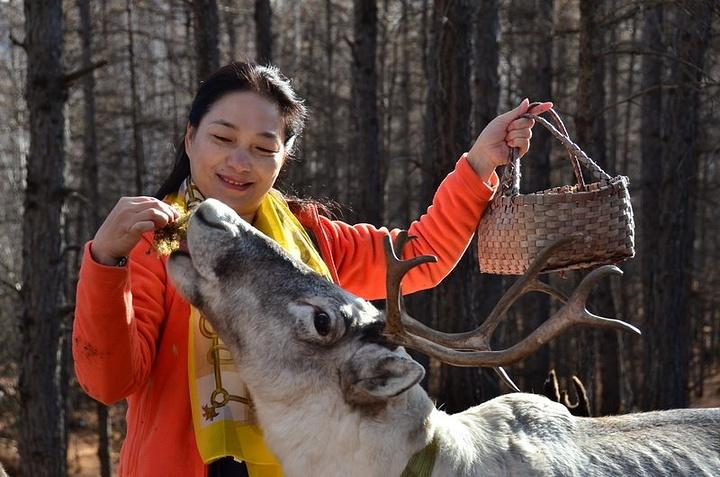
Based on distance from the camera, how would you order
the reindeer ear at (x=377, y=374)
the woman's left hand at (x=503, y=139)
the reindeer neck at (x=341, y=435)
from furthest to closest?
1. the woman's left hand at (x=503, y=139)
2. the reindeer neck at (x=341, y=435)
3. the reindeer ear at (x=377, y=374)

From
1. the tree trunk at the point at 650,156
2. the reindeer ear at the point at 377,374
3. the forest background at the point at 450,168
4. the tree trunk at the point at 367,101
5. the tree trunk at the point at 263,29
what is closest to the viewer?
the reindeer ear at the point at 377,374

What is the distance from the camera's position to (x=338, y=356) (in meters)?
2.93

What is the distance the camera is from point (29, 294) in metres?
8.13

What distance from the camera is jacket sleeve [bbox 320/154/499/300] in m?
3.63

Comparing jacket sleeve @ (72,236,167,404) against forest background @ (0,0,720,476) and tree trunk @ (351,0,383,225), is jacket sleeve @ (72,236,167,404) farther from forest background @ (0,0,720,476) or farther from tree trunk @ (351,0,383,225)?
tree trunk @ (351,0,383,225)

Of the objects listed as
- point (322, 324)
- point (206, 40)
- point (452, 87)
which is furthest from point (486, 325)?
point (206, 40)

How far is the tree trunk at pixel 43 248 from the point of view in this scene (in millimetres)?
7922

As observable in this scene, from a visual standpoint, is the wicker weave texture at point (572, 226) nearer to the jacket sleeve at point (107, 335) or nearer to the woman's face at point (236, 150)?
the woman's face at point (236, 150)

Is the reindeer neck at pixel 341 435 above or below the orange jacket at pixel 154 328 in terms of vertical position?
below

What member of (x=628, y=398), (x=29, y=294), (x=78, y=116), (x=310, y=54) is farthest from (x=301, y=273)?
(x=310, y=54)

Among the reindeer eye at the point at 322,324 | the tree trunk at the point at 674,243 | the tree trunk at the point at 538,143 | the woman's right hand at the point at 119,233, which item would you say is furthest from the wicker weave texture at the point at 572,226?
the tree trunk at the point at 538,143

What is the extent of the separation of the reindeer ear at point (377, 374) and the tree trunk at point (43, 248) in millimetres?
5837

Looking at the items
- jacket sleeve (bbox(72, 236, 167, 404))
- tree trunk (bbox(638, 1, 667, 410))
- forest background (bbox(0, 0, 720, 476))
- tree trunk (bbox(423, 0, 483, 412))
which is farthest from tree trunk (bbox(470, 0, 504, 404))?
jacket sleeve (bbox(72, 236, 167, 404))

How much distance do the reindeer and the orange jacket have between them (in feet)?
0.56
